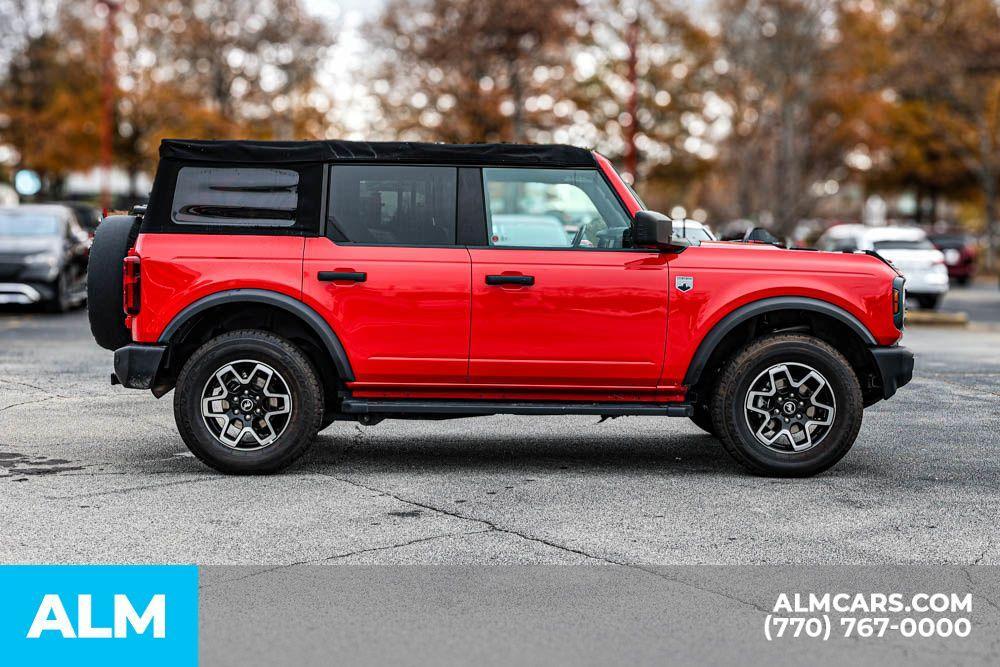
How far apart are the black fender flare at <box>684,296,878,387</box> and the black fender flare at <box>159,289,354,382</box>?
1.94 m

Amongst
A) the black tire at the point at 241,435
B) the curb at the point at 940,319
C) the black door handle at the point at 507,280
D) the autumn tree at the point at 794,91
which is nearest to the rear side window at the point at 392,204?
the black door handle at the point at 507,280

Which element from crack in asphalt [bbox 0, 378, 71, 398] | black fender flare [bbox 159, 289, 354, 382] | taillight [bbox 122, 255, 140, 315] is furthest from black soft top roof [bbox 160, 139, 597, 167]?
crack in asphalt [bbox 0, 378, 71, 398]

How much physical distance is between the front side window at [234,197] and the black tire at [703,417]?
8.49 ft

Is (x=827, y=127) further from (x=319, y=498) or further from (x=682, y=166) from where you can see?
(x=319, y=498)

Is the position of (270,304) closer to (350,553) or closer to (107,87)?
(350,553)

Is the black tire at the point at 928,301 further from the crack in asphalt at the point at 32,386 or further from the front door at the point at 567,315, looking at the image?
the front door at the point at 567,315

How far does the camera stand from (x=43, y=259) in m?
19.3

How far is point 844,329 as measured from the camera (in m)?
7.55

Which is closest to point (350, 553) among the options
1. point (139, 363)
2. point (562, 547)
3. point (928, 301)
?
point (562, 547)

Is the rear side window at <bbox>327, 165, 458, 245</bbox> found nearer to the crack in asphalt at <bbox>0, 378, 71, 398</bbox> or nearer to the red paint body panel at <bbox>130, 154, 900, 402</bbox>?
the red paint body panel at <bbox>130, 154, 900, 402</bbox>

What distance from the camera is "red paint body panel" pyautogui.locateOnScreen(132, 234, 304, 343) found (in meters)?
7.14

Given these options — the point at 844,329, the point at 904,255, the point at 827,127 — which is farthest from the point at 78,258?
the point at 827,127

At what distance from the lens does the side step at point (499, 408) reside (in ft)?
23.7

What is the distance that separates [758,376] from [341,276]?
7.75 feet
